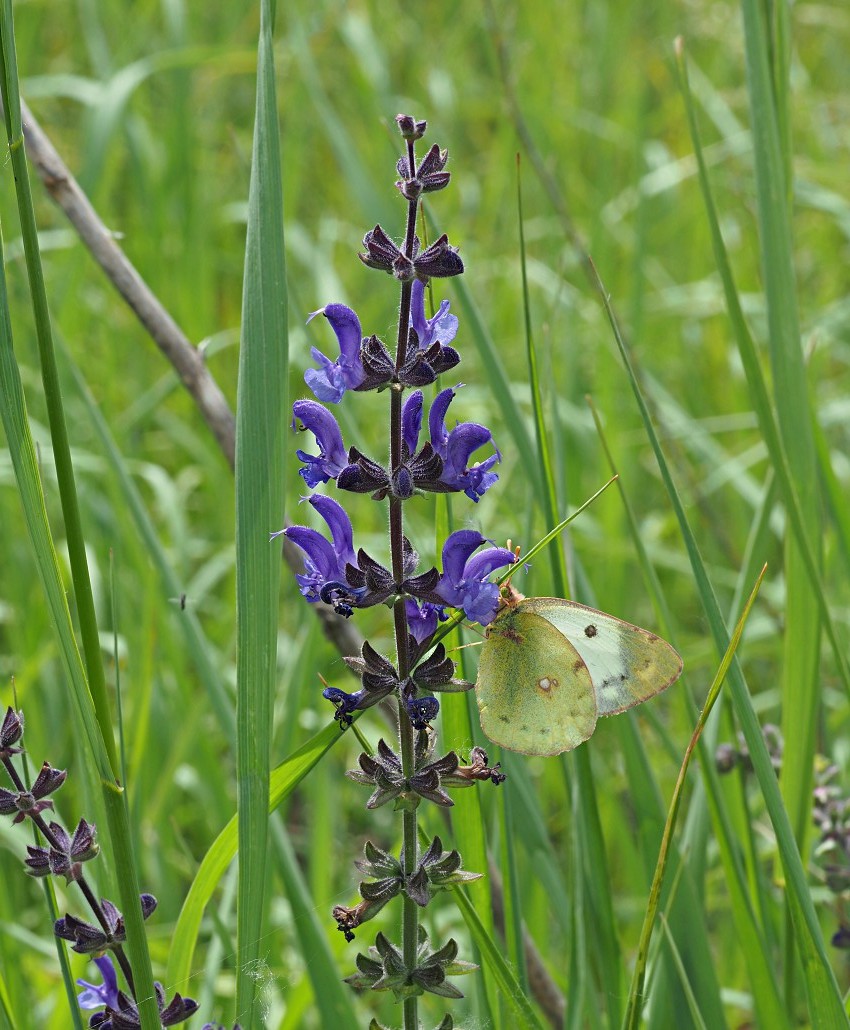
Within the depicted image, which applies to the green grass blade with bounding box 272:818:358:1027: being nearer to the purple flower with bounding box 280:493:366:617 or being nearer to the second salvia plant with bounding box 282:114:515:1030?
the second salvia plant with bounding box 282:114:515:1030

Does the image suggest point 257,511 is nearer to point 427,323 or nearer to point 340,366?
point 340,366

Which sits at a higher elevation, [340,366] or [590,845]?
[340,366]

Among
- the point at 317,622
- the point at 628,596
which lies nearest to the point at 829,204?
the point at 628,596

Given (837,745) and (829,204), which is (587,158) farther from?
(837,745)

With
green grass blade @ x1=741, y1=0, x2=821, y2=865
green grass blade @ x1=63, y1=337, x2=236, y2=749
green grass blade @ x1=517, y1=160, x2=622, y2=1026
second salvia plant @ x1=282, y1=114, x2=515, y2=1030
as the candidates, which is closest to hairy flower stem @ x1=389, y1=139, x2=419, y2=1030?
second salvia plant @ x1=282, y1=114, x2=515, y2=1030

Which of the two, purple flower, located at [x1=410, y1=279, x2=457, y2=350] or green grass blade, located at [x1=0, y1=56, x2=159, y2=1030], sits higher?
purple flower, located at [x1=410, y1=279, x2=457, y2=350]

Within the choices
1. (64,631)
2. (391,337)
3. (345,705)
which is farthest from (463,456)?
(391,337)

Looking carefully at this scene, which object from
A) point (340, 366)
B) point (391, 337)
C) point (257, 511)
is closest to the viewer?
point (257, 511)
